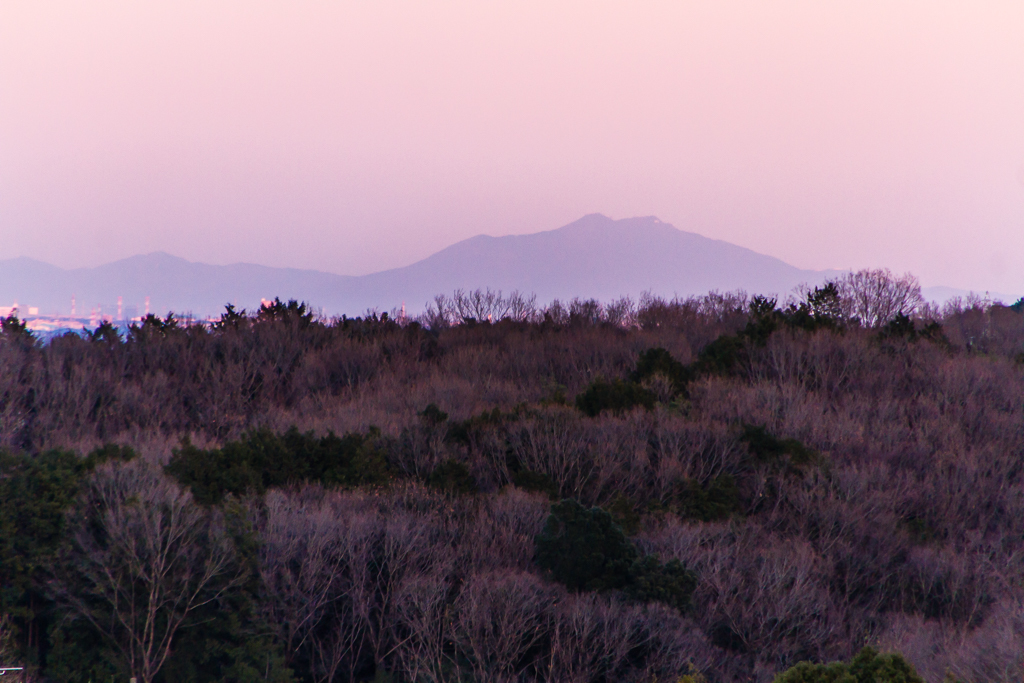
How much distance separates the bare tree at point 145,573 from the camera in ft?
46.2

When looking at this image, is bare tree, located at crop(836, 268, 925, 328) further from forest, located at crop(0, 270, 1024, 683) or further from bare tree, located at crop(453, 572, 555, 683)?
bare tree, located at crop(453, 572, 555, 683)

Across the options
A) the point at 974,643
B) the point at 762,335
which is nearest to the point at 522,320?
the point at 762,335

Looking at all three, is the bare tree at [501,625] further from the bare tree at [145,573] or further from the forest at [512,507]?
the bare tree at [145,573]

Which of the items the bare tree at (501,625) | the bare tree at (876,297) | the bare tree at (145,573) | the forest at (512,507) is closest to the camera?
the bare tree at (145,573)

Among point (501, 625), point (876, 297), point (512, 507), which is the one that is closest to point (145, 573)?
point (501, 625)

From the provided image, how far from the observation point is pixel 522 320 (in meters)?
50.3

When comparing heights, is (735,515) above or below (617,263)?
below

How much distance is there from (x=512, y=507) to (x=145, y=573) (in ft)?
31.8

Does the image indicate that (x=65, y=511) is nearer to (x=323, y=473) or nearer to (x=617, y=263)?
A: (x=323, y=473)

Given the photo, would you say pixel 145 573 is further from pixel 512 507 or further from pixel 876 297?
pixel 876 297

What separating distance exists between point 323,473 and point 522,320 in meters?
28.7

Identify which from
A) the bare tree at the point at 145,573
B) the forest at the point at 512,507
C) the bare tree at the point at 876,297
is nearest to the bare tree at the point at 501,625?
the forest at the point at 512,507

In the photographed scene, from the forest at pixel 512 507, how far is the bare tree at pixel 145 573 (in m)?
0.07

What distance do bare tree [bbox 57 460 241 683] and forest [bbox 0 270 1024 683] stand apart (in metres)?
0.07
